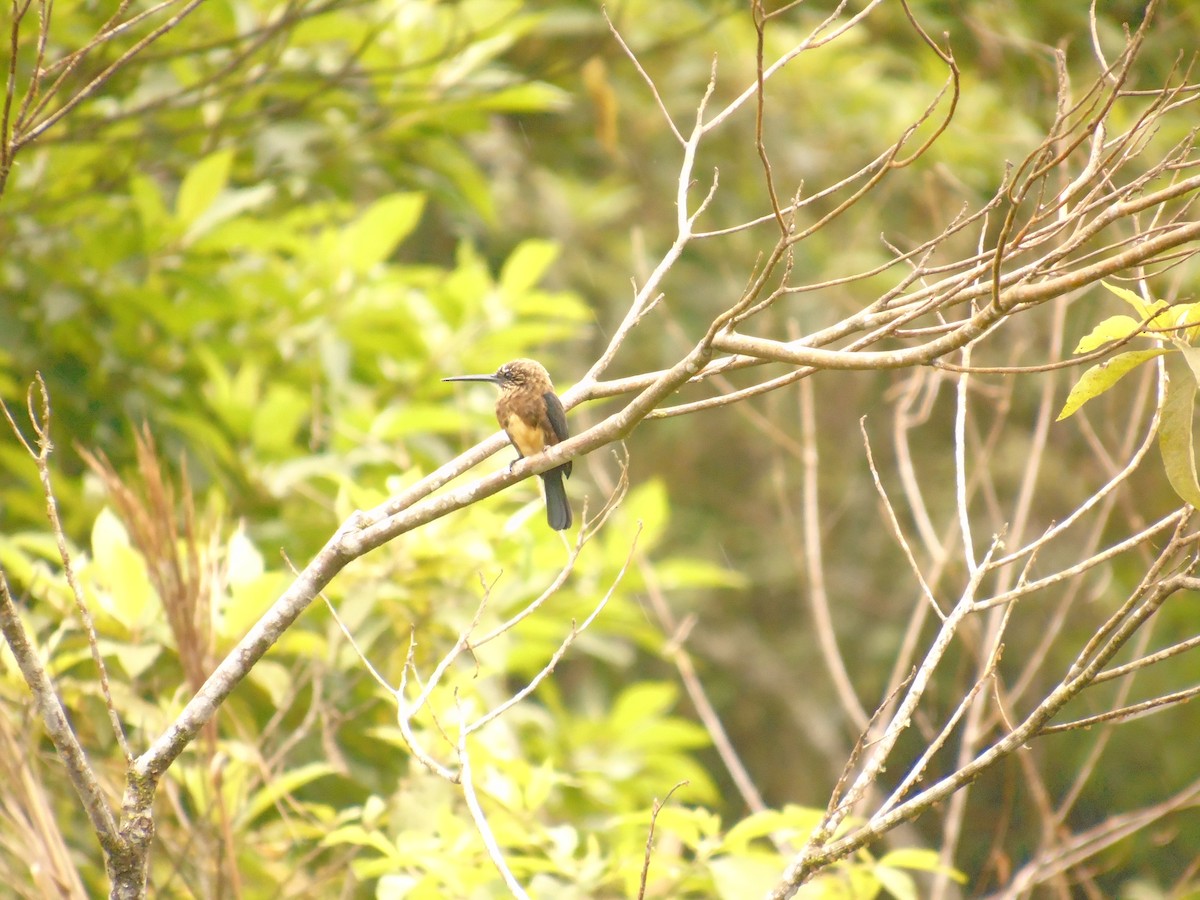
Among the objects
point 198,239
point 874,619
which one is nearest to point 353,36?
point 198,239

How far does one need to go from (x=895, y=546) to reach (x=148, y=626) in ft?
19.5

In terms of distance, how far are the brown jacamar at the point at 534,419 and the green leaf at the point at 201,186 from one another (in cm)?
132

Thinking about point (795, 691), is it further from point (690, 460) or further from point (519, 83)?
point (519, 83)

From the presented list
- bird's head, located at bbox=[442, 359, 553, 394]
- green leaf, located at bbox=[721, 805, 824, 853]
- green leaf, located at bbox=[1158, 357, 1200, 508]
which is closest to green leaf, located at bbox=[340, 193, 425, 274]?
bird's head, located at bbox=[442, 359, 553, 394]

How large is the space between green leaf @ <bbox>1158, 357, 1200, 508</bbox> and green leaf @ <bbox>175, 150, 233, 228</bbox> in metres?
3.26

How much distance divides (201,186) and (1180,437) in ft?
10.9

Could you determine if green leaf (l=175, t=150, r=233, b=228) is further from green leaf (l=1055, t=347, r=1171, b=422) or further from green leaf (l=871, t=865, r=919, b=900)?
green leaf (l=1055, t=347, r=1171, b=422)

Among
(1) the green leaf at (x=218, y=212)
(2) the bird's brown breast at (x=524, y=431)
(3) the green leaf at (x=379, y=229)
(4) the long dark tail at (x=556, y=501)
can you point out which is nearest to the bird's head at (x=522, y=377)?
(2) the bird's brown breast at (x=524, y=431)

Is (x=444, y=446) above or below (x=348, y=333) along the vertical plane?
below

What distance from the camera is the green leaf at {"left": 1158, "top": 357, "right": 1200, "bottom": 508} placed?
1.66 meters

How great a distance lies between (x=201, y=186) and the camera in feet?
13.2

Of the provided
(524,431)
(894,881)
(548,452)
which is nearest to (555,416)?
(524,431)

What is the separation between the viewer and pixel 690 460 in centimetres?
877

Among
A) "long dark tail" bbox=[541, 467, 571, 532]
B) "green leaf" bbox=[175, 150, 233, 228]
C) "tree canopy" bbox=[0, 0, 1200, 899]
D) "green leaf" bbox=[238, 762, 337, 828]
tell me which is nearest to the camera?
"tree canopy" bbox=[0, 0, 1200, 899]
